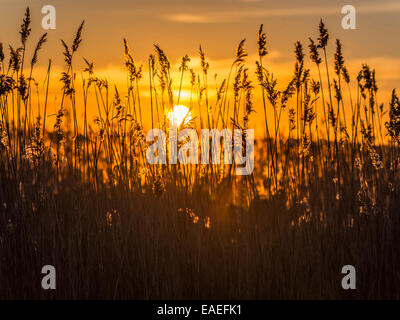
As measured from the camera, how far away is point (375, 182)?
14.4ft

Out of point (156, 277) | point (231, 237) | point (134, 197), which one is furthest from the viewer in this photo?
point (134, 197)

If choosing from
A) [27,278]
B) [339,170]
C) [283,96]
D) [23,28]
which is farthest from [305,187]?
[23,28]

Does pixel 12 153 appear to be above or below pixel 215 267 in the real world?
above

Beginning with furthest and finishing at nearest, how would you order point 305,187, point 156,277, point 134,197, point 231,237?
point 305,187 → point 134,197 → point 231,237 → point 156,277

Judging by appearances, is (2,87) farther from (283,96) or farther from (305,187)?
(305,187)

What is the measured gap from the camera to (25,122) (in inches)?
167

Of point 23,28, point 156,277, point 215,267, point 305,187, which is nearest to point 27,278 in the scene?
point 156,277

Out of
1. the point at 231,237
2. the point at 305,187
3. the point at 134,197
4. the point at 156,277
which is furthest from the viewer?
the point at 305,187

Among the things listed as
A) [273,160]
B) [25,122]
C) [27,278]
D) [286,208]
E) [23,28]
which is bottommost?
[27,278]

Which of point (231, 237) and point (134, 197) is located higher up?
point (134, 197)

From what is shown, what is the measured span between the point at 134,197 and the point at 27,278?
896mm

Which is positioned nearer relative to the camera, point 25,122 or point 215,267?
point 215,267

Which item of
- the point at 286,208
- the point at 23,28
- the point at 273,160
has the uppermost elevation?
the point at 23,28

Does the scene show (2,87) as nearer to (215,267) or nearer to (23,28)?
(23,28)
